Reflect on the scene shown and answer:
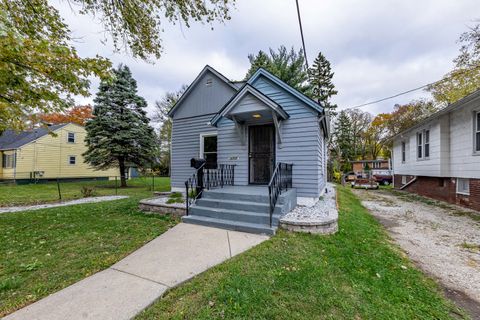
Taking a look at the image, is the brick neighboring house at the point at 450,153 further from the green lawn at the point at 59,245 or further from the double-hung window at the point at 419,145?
the green lawn at the point at 59,245

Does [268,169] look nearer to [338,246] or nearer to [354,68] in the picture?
[338,246]

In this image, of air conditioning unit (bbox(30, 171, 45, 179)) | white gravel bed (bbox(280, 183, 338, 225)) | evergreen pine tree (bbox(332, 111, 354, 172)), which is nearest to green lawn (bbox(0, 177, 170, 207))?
air conditioning unit (bbox(30, 171, 45, 179))

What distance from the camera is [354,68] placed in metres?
15.9

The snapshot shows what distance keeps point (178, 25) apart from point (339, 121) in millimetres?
34066

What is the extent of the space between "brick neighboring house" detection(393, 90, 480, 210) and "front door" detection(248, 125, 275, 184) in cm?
649

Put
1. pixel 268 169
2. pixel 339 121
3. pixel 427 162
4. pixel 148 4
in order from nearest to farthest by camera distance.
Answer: pixel 148 4 < pixel 268 169 < pixel 427 162 < pixel 339 121

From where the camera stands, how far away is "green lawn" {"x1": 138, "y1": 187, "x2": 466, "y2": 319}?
2141 millimetres

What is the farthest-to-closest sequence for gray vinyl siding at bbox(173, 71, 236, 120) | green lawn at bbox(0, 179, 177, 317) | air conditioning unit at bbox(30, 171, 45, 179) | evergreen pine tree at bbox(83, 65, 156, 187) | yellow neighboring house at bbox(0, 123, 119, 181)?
air conditioning unit at bbox(30, 171, 45, 179) → yellow neighboring house at bbox(0, 123, 119, 181) → evergreen pine tree at bbox(83, 65, 156, 187) → gray vinyl siding at bbox(173, 71, 236, 120) → green lawn at bbox(0, 179, 177, 317)

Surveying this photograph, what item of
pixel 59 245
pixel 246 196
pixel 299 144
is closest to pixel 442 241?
pixel 299 144

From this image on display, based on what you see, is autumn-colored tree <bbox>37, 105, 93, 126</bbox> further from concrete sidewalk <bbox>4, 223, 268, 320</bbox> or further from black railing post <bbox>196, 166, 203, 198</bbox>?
concrete sidewalk <bbox>4, 223, 268, 320</bbox>

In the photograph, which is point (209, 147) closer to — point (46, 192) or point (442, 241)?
point (442, 241)

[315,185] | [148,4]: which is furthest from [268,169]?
[148,4]

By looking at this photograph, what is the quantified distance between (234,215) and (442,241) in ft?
15.2

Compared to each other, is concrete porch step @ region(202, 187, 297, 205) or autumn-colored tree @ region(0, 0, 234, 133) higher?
autumn-colored tree @ region(0, 0, 234, 133)
